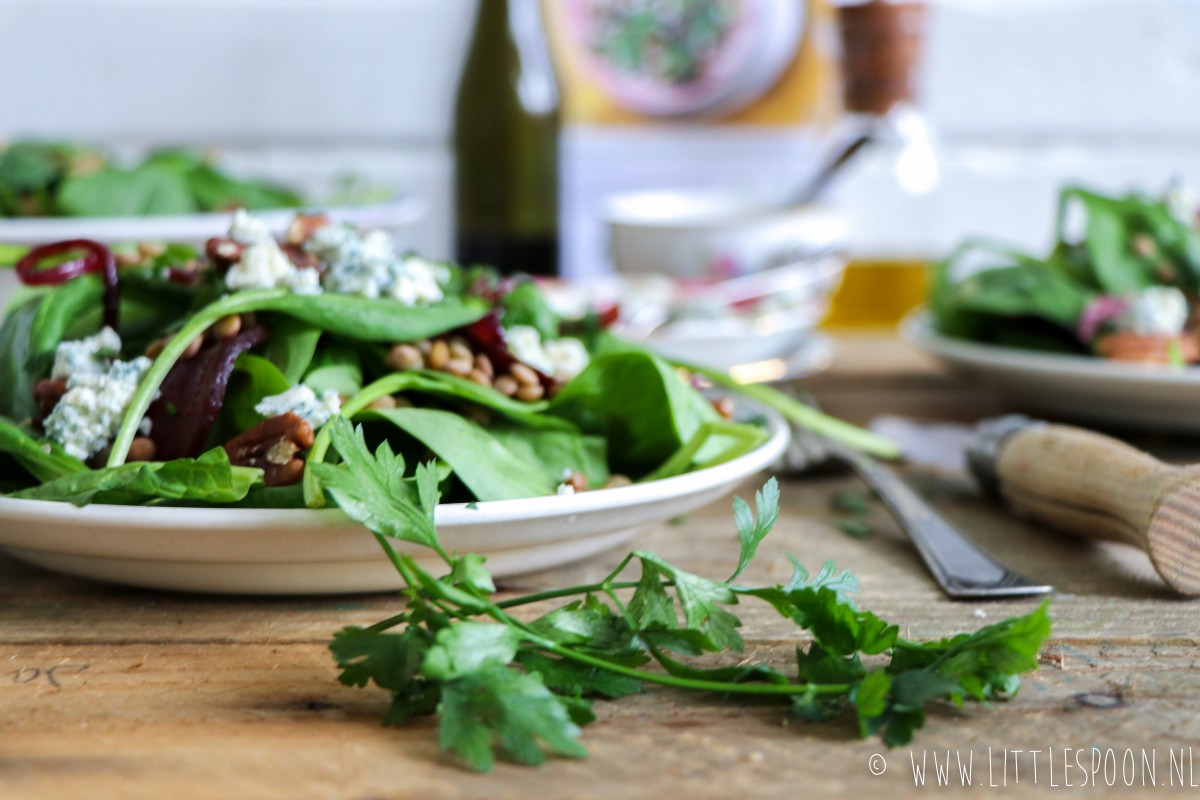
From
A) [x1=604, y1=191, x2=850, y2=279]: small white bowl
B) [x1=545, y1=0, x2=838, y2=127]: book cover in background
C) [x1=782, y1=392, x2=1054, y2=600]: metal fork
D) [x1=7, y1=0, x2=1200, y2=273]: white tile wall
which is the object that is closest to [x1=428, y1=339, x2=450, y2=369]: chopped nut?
[x1=782, y1=392, x2=1054, y2=600]: metal fork

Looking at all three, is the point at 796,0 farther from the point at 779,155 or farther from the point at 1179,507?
the point at 1179,507

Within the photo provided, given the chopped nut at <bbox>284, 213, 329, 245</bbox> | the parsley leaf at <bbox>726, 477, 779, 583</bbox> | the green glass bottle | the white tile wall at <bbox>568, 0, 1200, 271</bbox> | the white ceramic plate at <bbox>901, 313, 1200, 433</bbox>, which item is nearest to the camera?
the parsley leaf at <bbox>726, 477, 779, 583</bbox>

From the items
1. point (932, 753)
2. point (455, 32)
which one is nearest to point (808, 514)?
point (932, 753)

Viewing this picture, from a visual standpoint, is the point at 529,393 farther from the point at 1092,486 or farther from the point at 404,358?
the point at 1092,486

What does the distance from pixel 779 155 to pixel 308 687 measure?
2.12 m

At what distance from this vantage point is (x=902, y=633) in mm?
621

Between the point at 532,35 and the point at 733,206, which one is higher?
the point at 532,35

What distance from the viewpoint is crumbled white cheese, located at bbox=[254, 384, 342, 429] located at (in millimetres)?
619

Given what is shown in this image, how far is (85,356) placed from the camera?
0.67m

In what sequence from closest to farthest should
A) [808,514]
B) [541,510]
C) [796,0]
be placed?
1. [541,510]
2. [808,514]
3. [796,0]

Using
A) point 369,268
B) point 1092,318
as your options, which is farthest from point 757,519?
point 1092,318

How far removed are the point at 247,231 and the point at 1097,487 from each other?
0.57m

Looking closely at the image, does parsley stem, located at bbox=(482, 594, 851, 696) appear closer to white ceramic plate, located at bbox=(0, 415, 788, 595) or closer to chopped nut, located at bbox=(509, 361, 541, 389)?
white ceramic plate, located at bbox=(0, 415, 788, 595)

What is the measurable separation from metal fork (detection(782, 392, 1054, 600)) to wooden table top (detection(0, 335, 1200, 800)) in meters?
0.01
